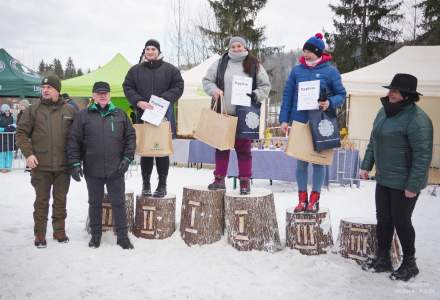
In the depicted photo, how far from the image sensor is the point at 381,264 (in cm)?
402

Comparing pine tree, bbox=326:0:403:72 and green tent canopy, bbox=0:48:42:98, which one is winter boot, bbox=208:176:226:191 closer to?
green tent canopy, bbox=0:48:42:98

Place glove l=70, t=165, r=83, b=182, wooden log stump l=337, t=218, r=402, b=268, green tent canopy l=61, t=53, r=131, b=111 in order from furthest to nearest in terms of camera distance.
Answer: green tent canopy l=61, t=53, r=131, b=111, glove l=70, t=165, r=83, b=182, wooden log stump l=337, t=218, r=402, b=268

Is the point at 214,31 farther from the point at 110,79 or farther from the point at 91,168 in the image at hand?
the point at 91,168

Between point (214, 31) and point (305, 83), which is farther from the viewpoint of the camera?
point (214, 31)

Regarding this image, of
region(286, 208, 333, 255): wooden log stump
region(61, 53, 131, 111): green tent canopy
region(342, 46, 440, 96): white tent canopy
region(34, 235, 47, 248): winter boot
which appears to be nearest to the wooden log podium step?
region(286, 208, 333, 255): wooden log stump

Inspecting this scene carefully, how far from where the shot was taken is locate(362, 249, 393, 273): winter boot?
4.02m

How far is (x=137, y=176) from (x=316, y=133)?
7.12m

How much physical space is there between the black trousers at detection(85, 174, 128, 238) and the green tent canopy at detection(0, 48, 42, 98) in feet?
37.7

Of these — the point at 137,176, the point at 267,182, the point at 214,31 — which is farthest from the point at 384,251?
the point at 214,31

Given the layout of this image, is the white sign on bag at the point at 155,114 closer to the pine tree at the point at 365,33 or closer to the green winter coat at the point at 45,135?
the green winter coat at the point at 45,135

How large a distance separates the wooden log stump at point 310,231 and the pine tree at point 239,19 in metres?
19.6

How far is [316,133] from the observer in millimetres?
4254

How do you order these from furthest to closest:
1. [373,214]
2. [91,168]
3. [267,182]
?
1. [267,182]
2. [373,214]
3. [91,168]

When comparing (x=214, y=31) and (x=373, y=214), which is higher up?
(x=214, y=31)
